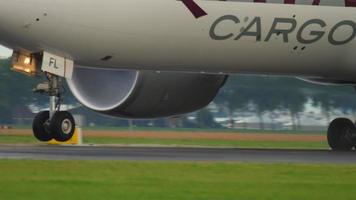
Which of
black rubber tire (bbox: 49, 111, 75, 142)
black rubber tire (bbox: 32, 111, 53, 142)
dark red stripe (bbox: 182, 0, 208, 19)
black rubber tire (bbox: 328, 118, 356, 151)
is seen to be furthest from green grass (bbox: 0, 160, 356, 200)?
black rubber tire (bbox: 328, 118, 356, 151)

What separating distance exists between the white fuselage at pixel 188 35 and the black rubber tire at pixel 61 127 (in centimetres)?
118

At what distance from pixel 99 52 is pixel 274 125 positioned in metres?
19.2

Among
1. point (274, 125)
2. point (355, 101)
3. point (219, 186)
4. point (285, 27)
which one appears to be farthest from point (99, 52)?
point (274, 125)

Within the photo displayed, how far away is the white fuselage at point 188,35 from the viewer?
714 inches

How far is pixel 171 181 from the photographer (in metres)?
A: 11.9

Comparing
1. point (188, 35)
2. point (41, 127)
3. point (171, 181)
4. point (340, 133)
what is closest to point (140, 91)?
point (188, 35)

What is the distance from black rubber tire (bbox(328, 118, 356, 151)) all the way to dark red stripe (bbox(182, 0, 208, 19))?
17.1 ft

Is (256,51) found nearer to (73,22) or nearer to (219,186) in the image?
(73,22)

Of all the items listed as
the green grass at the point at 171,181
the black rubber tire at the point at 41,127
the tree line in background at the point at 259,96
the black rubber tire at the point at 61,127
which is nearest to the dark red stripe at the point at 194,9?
the black rubber tire at the point at 61,127

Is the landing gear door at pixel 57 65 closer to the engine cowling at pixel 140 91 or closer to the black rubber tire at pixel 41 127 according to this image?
the black rubber tire at pixel 41 127

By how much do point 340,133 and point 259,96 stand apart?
32.7 feet

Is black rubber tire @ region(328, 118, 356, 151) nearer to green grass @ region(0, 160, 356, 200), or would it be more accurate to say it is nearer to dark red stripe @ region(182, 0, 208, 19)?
dark red stripe @ region(182, 0, 208, 19)

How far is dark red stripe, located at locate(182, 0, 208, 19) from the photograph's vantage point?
18.8m

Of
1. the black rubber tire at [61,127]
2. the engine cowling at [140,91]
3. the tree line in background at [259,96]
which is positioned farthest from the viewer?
the tree line in background at [259,96]
